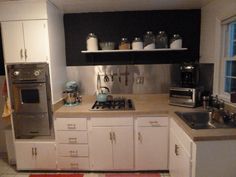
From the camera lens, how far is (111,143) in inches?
93.6

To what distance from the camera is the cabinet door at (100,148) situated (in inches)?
93.0

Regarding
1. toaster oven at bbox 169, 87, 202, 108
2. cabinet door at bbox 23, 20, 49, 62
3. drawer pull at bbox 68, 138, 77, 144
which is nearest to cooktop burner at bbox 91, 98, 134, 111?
drawer pull at bbox 68, 138, 77, 144

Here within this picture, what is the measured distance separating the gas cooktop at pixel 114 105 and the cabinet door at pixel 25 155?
100cm

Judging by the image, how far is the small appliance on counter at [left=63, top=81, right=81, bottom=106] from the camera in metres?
2.66

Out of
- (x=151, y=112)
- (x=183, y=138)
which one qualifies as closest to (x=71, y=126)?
(x=151, y=112)

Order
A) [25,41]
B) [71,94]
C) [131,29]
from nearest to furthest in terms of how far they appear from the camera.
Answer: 1. [25,41]
2. [71,94]
3. [131,29]

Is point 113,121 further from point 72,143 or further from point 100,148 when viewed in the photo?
point 72,143

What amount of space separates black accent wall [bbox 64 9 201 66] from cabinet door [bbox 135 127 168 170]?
3.71ft

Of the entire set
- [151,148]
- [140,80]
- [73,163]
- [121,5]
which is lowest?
[73,163]

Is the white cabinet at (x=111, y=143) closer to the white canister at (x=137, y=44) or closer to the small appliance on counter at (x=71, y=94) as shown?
the small appliance on counter at (x=71, y=94)

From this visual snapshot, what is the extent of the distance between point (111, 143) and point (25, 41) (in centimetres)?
166

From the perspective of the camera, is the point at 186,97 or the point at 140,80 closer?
the point at 186,97

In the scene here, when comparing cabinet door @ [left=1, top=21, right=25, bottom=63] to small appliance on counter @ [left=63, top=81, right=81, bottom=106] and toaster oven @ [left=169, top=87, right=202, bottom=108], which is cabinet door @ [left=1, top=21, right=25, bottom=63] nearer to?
→ small appliance on counter @ [left=63, top=81, right=81, bottom=106]

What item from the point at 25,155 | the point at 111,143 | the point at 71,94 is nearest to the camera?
the point at 111,143
